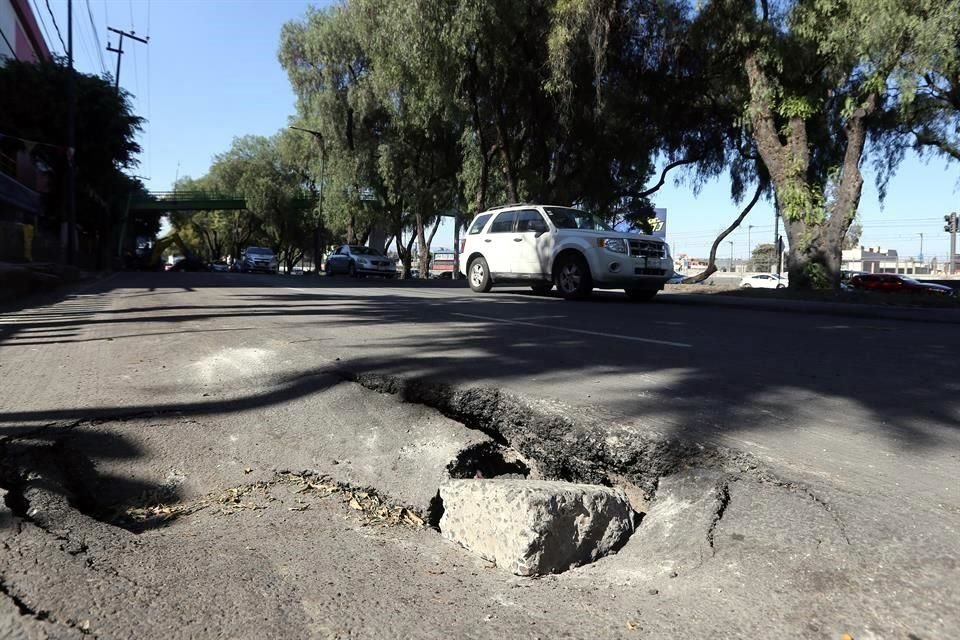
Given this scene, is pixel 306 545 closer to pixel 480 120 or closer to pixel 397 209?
pixel 480 120

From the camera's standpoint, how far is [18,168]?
29.3 metres

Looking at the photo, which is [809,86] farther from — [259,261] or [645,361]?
[259,261]

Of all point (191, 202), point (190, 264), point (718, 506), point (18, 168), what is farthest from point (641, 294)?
point (191, 202)

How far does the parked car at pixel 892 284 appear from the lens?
96.1ft

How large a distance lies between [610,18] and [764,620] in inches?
734

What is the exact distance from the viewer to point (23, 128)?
2816cm

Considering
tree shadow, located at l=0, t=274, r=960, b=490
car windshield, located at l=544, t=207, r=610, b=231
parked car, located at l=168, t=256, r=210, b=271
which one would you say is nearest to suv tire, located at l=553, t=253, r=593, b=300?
car windshield, located at l=544, t=207, r=610, b=231

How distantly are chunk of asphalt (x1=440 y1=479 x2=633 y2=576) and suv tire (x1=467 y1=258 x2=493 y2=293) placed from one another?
11435 mm

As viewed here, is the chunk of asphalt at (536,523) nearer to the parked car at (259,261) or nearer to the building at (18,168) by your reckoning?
the building at (18,168)

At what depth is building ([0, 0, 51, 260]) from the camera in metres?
20.2

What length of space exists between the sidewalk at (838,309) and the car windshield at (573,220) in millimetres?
1894

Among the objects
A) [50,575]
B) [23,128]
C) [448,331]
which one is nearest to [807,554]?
[50,575]

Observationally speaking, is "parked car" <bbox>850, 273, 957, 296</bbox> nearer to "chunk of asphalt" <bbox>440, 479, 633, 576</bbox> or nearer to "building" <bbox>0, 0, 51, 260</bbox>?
"chunk of asphalt" <bbox>440, 479, 633, 576</bbox>

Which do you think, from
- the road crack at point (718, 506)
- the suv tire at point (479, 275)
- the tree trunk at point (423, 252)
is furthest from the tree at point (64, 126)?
the road crack at point (718, 506)
